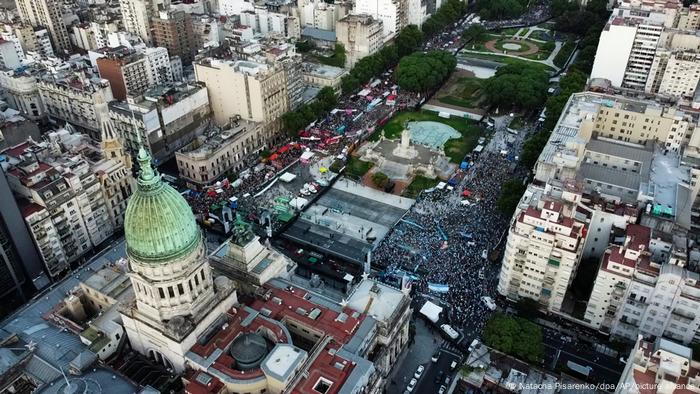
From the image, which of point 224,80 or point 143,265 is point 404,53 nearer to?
point 224,80

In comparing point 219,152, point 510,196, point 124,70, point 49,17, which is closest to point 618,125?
point 510,196

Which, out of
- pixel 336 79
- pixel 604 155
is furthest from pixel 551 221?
pixel 336 79

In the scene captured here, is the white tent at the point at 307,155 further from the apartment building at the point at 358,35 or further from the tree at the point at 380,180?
the apartment building at the point at 358,35

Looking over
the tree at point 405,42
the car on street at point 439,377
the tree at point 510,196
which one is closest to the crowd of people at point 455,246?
the tree at point 510,196

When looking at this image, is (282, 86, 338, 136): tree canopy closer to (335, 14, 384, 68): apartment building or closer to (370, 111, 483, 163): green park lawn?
(370, 111, 483, 163): green park lawn

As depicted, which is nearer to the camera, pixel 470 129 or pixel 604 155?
pixel 604 155

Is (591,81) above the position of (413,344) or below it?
above

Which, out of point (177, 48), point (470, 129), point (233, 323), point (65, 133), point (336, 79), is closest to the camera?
point (233, 323)
